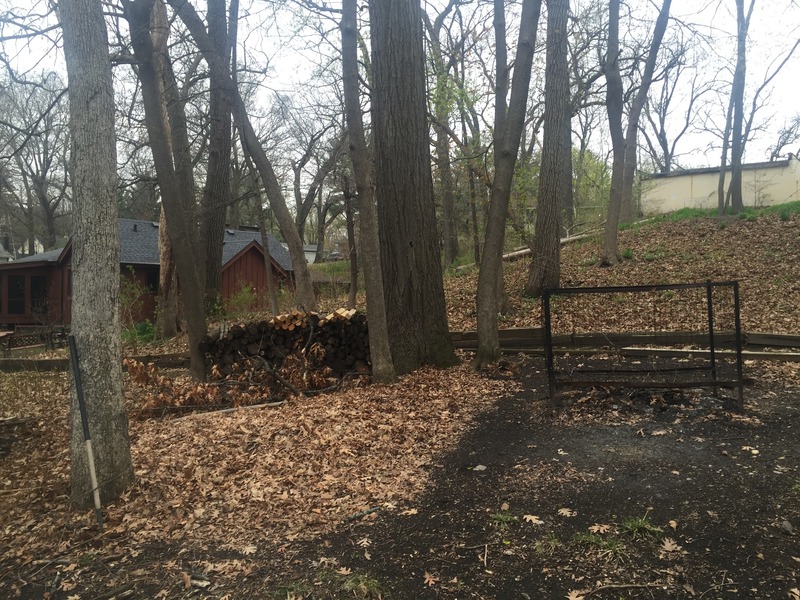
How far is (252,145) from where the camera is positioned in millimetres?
11594

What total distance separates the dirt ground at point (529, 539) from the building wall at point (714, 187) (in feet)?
77.3

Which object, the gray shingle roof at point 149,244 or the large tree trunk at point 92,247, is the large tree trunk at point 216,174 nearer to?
the gray shingle roof at point 149,244

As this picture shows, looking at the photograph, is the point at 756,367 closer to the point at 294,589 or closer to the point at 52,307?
the point at 294,589

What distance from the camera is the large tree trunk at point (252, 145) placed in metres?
11.2

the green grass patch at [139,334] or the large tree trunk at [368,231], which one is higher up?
the large tree trunk at [368,231]

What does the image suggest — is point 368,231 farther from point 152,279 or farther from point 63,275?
point 63,275

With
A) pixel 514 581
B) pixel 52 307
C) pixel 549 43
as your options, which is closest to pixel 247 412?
pixel 514 581

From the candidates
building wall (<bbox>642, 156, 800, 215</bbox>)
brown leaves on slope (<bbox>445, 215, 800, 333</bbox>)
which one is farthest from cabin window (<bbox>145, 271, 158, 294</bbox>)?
building wall (<bbox>642, 156, 800, 215</bbox>)

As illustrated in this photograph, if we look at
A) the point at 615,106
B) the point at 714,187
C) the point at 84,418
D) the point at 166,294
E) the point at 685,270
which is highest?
the point at 615,106

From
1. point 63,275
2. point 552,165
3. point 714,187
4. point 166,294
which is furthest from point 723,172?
point 63,275

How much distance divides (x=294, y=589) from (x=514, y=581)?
1.21 meters

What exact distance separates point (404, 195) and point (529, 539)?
19.1ft

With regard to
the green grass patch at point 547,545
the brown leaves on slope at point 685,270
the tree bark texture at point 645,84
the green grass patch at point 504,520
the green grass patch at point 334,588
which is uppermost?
the tree bark texture at point 645,84

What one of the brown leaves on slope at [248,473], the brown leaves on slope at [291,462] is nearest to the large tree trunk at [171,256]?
the brown leaves on slope at [248,473]
